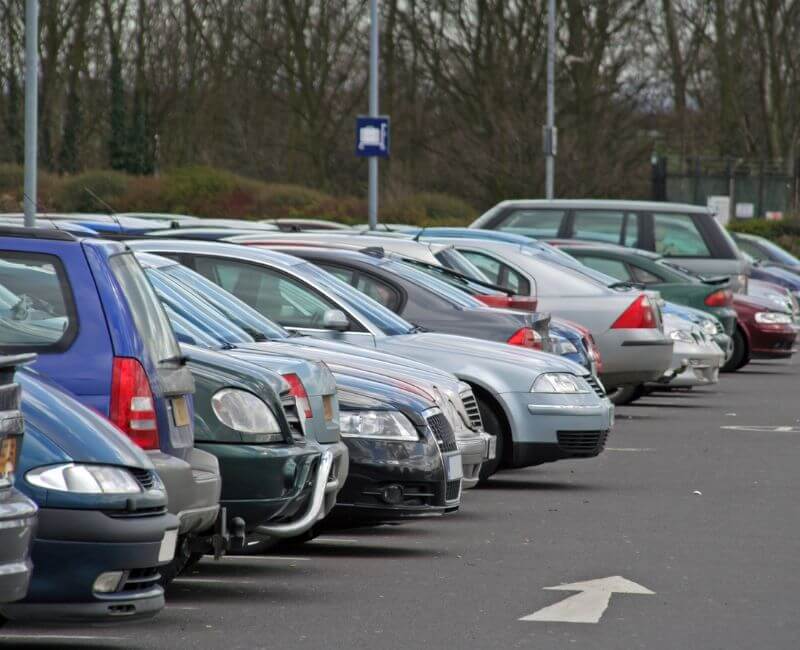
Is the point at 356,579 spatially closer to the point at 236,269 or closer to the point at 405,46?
the point at 236,269

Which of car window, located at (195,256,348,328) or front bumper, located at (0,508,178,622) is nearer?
front bumper, located at (0,508,178,622)

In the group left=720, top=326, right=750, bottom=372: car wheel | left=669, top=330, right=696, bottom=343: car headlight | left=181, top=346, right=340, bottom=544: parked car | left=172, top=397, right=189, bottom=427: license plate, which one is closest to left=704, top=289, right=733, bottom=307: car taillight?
left=669, top=330, right=696, bottom=343: car headlight

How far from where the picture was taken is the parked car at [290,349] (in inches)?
361

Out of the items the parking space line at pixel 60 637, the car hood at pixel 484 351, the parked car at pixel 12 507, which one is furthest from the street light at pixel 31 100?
the parked car at pixel 12 507

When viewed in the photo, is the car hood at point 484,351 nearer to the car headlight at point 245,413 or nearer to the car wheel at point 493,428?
the car wheel at point 493,428

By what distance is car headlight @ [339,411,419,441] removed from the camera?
30.9 ft

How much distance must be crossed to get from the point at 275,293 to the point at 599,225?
47.7ft

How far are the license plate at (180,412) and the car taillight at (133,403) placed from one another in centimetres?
15

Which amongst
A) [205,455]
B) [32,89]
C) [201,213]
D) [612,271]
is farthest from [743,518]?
[201,213]

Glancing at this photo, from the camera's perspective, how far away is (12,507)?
216 inches

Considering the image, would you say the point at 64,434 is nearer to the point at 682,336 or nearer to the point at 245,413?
the point at 245,413

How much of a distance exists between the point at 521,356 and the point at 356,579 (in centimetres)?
382

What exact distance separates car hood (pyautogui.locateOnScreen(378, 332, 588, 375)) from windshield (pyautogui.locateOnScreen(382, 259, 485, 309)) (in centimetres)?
124

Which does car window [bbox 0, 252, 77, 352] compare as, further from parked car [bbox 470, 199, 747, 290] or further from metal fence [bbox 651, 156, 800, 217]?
metal fence [bbox 651, 156, 800, 217]
